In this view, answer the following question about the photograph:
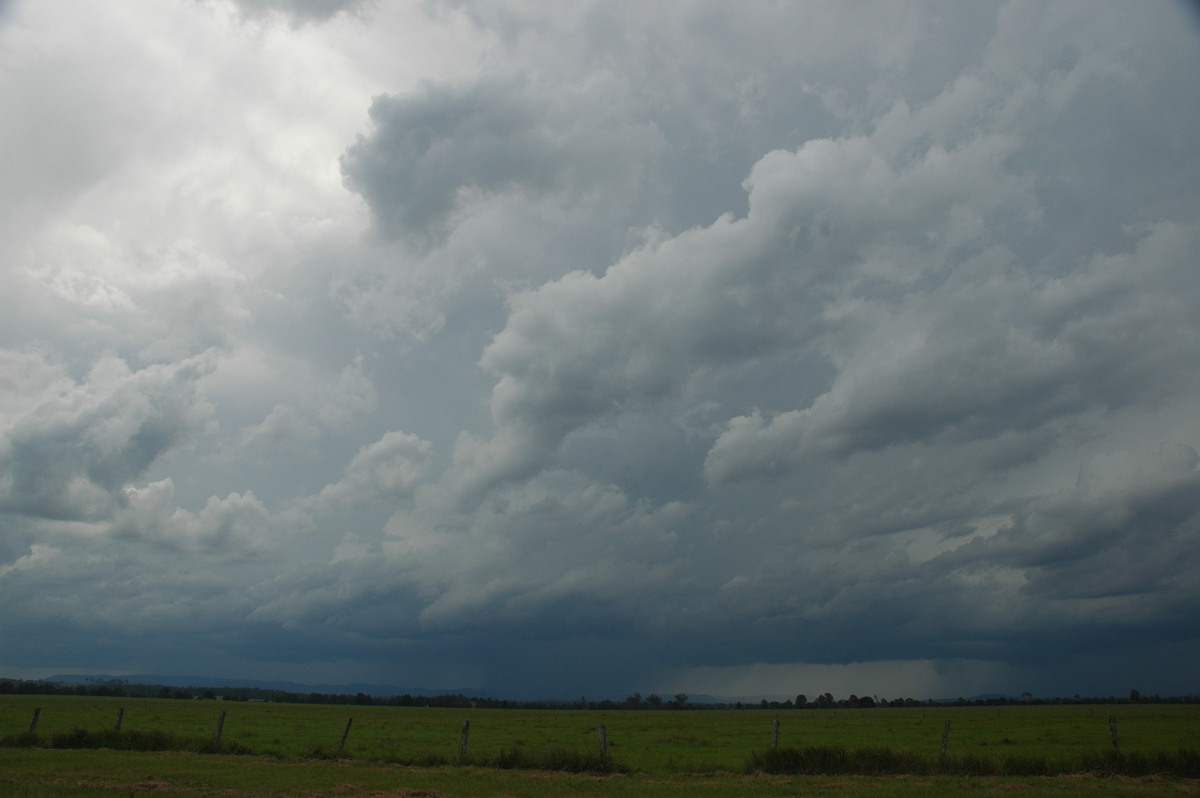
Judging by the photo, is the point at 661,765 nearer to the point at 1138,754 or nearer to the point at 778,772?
the point at 778,772

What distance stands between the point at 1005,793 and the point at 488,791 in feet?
60.4

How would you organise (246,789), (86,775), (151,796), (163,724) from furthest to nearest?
(163,724) < (86,775) < (246,789) < (151,796)

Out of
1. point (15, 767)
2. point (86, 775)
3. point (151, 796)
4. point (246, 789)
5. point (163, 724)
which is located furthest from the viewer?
point (163, 724)

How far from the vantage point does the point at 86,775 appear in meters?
28.0

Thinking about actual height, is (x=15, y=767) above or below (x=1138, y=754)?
below

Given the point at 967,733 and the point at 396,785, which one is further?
the point at 967,733

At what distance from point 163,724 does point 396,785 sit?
57.7m

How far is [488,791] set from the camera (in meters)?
26.1

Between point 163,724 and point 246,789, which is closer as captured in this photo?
point 246,789

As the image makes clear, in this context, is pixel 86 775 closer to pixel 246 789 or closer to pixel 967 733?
pixel 246 789

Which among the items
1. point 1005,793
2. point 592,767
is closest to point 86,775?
point 592,767

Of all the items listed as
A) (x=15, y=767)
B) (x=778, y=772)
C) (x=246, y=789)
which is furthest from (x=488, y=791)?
(x=15, y=767)

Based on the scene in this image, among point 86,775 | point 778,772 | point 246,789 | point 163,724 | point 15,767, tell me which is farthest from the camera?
point 163,724

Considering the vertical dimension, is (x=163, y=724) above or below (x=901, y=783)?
below
